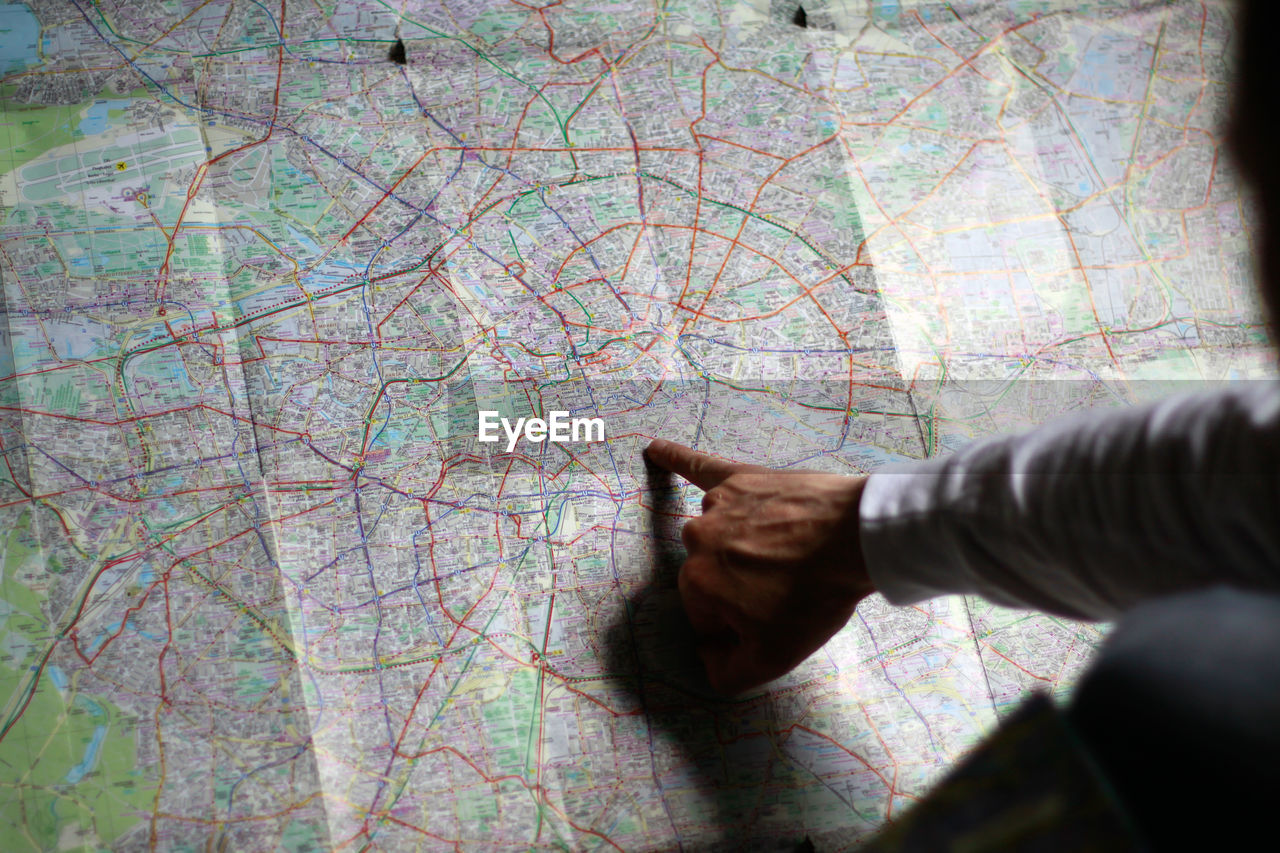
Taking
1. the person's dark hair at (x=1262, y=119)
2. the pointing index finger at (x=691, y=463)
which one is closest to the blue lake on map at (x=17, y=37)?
the pointing index finger at (x=691, y=463)

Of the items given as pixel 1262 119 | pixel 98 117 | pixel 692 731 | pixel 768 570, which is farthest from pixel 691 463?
pixel 98 117

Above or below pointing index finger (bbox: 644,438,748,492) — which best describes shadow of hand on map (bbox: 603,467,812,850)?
below

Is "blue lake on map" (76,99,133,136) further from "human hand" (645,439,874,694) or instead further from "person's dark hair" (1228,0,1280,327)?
"person's dark hair" (1228,0,1280,327)

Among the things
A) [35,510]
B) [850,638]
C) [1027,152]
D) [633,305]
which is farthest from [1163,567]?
[35,510]

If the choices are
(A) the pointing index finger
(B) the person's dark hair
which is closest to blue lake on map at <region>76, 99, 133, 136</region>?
(A) the pointing index finger

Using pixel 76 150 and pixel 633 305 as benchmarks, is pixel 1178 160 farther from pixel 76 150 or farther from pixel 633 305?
pixel 76 150
